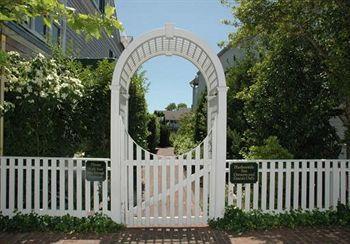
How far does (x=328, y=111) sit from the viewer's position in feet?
28.7

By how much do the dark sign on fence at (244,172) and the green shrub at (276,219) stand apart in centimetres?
52

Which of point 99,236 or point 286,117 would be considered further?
point 286,117

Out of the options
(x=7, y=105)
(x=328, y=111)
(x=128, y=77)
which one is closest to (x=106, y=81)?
(x=128, y=77)

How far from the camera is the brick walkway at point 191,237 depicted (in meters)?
6.38

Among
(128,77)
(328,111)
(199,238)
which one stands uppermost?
(128,77)

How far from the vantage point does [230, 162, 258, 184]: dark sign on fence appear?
7219mm

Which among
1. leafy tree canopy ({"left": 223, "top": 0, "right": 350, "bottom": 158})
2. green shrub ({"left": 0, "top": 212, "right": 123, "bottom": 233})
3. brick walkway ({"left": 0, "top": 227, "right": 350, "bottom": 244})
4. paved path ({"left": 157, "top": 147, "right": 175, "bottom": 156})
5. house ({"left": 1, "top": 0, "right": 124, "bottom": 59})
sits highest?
house ({"left": 1, "top": 0, "right": 124, "bottom": 59})

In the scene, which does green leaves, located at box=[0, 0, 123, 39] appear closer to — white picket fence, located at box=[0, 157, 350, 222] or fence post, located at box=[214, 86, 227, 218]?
fence post, located at box=[214, 86, 227, 218]

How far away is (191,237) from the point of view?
6637 millimetres

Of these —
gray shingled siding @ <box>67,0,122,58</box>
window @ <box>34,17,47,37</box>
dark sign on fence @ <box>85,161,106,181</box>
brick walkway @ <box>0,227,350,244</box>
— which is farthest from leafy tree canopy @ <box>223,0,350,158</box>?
window @ <box>34,17,47,37</box>

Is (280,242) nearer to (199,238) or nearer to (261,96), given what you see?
(199,238)

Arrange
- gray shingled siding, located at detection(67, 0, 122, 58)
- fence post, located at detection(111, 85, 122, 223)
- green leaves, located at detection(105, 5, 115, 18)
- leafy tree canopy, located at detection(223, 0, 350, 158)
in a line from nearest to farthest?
green leaves, located at detection(105, 5, 115, 18)
fence post, located at detection(111, 85, 122, 223)
leafy tree canopy, located at detection(223, 0, 350, 158)
gray shingled siding, located at detection(67, 0, 122, 58)

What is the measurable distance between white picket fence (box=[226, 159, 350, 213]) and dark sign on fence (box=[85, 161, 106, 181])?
2190 millimetres

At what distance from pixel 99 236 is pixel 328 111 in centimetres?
540
